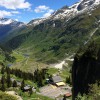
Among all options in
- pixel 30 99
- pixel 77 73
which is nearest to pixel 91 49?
pixel 77 73

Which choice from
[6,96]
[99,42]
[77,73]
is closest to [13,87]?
[77,73]

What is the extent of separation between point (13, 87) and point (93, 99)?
130927 mm

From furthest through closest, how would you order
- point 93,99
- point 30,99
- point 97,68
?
point 30,99 → point 97,68 → point 93,99

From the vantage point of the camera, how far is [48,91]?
19288 cm

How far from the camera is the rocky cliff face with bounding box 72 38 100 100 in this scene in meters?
92.9

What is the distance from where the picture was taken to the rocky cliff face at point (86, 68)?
305ft

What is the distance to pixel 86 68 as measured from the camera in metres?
98.5

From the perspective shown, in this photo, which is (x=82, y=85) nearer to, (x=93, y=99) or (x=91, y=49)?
(x=91, y=49)

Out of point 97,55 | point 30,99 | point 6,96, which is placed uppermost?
point 97,55

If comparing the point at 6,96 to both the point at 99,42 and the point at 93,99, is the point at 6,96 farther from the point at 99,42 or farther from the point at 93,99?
the point at 99,42

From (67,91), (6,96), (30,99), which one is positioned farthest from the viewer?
(67,91)

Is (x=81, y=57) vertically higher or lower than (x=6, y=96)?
higher

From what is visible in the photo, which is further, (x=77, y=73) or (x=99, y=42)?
(x=77, y=73)

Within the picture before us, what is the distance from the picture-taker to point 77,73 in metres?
105
